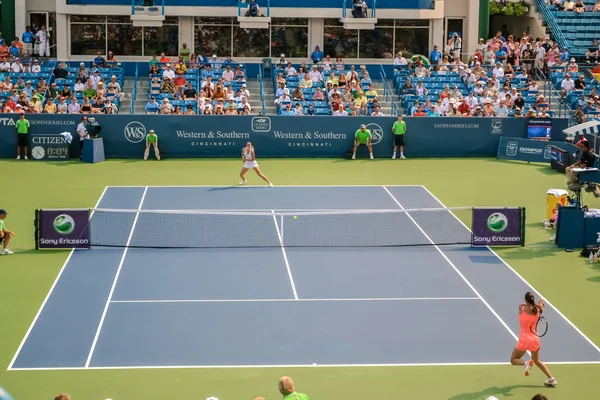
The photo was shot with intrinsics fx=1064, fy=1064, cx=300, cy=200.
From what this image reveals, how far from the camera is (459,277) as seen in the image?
22.5m

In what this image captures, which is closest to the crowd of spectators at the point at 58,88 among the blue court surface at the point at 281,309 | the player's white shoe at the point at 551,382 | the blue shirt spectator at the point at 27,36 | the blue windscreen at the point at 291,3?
the blue shirt spectator at the point at 27,36

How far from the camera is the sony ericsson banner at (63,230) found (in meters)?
24.1

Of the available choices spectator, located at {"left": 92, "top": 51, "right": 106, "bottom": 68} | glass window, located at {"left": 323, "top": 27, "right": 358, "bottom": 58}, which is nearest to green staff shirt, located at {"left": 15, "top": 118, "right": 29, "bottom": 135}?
spectator, located at {"left": 92, "top": 51, "right": 106, "bottom": 68}

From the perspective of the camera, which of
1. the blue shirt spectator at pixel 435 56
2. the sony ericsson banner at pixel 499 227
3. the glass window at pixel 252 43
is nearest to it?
the sony ericsson banner at pixel 499 227

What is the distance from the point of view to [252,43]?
49.2 m

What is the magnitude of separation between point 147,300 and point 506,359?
7.12 m

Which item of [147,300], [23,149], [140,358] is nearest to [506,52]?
[23,149]

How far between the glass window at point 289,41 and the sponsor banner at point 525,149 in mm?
13151

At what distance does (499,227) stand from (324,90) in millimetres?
19719

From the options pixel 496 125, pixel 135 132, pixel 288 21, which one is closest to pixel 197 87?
pixel 135 132

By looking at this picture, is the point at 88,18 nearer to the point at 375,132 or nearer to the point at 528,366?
the point at 375,132

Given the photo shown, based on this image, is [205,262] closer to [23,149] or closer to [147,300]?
[147,300]

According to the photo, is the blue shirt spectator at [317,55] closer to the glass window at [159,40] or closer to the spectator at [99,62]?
the glass window at [159,40]

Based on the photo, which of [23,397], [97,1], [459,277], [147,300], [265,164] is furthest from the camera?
[97,1]
